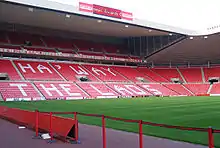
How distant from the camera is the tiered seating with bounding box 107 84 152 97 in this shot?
35906 mm

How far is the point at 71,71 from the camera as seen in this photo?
38.8 m

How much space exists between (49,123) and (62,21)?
28.6m

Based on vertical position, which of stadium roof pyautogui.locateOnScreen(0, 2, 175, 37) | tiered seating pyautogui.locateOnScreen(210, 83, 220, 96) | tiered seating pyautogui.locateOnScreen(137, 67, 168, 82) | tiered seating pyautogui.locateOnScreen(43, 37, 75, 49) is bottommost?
tiered seating pyautogui.locateOnScreen(210, 83, 220, 96)

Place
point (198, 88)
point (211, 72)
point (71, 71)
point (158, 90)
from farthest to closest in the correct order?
point (211, 72), point (198, 88), point (158, 90), point (71, 71)

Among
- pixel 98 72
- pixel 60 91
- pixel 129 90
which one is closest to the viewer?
pixel 60 91

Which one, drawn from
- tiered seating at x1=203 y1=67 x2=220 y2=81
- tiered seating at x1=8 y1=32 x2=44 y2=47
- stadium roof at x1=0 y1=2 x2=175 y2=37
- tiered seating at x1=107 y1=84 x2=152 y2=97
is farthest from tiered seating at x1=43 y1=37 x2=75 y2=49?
tiered seating at x1=203 y1=67 x2=220 y2=81

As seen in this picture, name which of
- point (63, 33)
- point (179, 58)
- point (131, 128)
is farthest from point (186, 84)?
point (131, 128)

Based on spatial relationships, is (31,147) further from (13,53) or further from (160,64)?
(160,64)

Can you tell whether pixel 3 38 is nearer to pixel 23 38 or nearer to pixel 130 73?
pixel 23 38

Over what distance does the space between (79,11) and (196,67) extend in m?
28.7

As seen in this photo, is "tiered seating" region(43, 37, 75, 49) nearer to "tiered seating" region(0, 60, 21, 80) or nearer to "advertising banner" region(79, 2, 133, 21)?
"tiered seating" region(0, 60, 21, 80)

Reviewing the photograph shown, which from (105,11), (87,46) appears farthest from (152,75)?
(105,11)

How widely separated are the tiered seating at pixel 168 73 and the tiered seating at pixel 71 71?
1480 centimetres

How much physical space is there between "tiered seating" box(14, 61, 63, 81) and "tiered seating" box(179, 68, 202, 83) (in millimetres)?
23969
